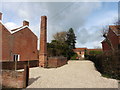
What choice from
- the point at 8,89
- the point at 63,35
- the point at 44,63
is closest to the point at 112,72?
the point at 8,89

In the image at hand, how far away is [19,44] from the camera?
20969 millimetres

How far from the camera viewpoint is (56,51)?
89.2 feet

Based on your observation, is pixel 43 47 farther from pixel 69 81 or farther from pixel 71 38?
pixel 71 38

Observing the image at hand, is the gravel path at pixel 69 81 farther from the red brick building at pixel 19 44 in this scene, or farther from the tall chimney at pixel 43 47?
the red brick building at pixel 19 44

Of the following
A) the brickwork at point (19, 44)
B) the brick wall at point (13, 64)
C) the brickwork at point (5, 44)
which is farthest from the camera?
the brickwork at point (19, 44)

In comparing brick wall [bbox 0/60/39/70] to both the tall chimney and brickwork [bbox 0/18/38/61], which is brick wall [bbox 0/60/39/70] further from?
brickwork [bbox 0/18/38/61]

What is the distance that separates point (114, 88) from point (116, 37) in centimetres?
2134

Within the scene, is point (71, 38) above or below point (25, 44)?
above

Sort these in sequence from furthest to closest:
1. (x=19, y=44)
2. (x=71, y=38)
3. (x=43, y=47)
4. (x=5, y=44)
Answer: (x=71, y=38) → (x=19, y=44) → (x=5, y=44) → (x=43, y=47)

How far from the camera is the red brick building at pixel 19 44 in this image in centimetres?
1812

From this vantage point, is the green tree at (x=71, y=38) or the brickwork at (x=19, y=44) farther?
the green tree at (x=71, y=38)

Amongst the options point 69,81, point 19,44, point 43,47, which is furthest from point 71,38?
point 69,81

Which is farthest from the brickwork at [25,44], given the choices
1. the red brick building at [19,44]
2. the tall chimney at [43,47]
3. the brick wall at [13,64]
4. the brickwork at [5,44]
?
the tall chimney at [43,47]

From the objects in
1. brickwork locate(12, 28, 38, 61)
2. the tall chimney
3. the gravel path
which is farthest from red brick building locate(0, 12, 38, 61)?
the gravel path
